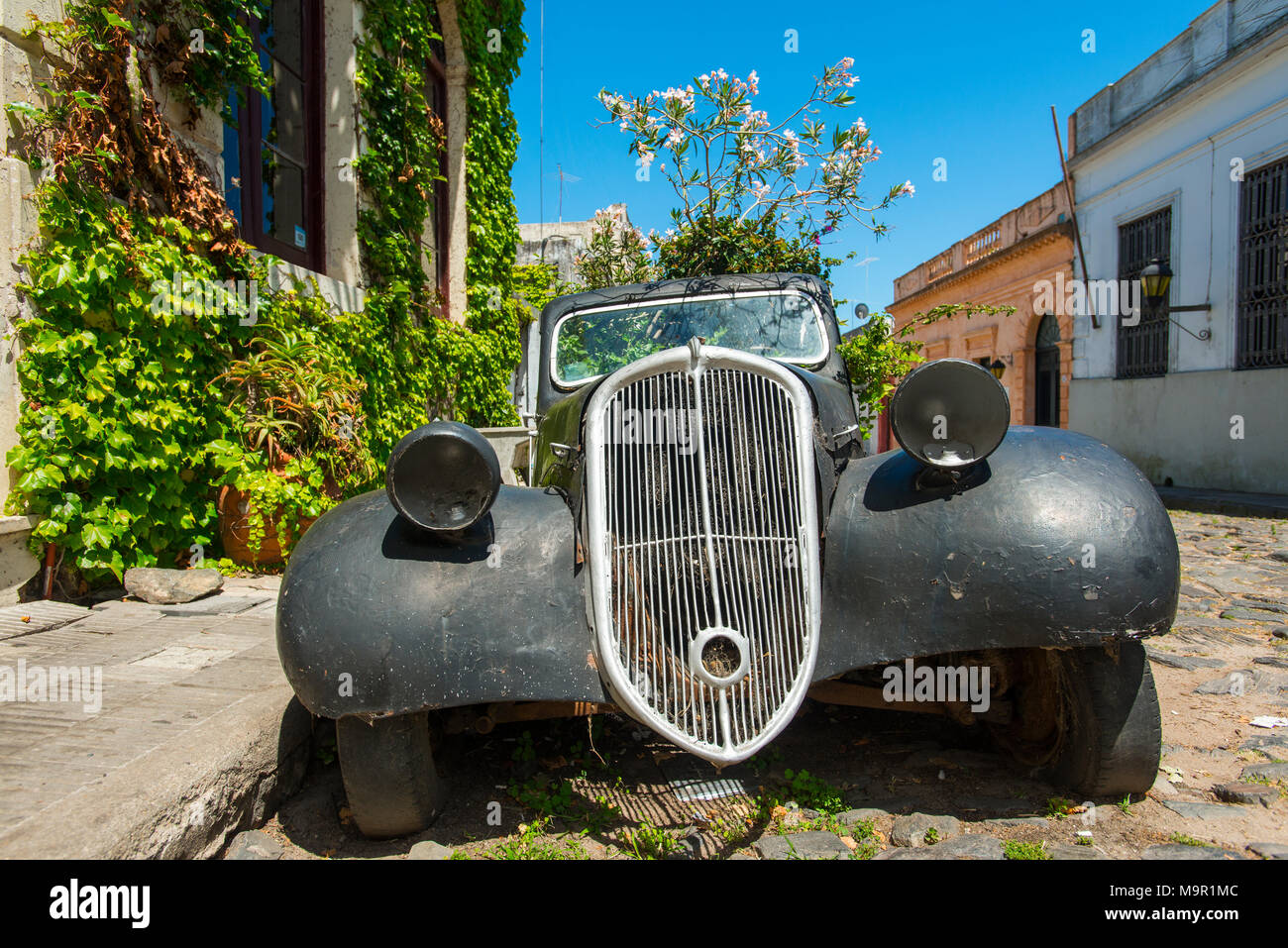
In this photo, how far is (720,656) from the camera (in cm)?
208

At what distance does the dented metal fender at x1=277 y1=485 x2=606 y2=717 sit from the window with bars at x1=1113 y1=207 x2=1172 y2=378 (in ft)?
41.9

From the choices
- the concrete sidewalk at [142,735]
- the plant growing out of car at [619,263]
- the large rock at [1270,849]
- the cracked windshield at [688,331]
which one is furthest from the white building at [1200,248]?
the concrete sidewalk at [142,735]

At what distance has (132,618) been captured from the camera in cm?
351

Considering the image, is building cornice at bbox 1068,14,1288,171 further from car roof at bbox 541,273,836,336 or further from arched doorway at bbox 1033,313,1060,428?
car roof at bbox 541,273,836,336

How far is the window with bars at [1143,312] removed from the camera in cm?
1231

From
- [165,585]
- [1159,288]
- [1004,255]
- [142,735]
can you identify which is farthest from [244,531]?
[1004,255]

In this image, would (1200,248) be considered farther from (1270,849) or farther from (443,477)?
(443,477)

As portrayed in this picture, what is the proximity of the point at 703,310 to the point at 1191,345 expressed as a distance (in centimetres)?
1121

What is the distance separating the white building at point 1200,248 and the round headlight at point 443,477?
11.6 m

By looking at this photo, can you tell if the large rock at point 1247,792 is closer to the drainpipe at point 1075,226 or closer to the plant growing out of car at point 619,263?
the plant growing out of car at point 619,263

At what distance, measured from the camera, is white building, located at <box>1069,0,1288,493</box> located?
10078mm

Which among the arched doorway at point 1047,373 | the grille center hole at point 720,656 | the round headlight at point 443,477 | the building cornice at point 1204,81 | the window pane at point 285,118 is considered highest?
the building cornice at point 1204,81

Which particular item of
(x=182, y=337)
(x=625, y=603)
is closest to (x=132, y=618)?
(x=182, y=337)

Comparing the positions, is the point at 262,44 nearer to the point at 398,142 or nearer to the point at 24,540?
the point at 398,142
